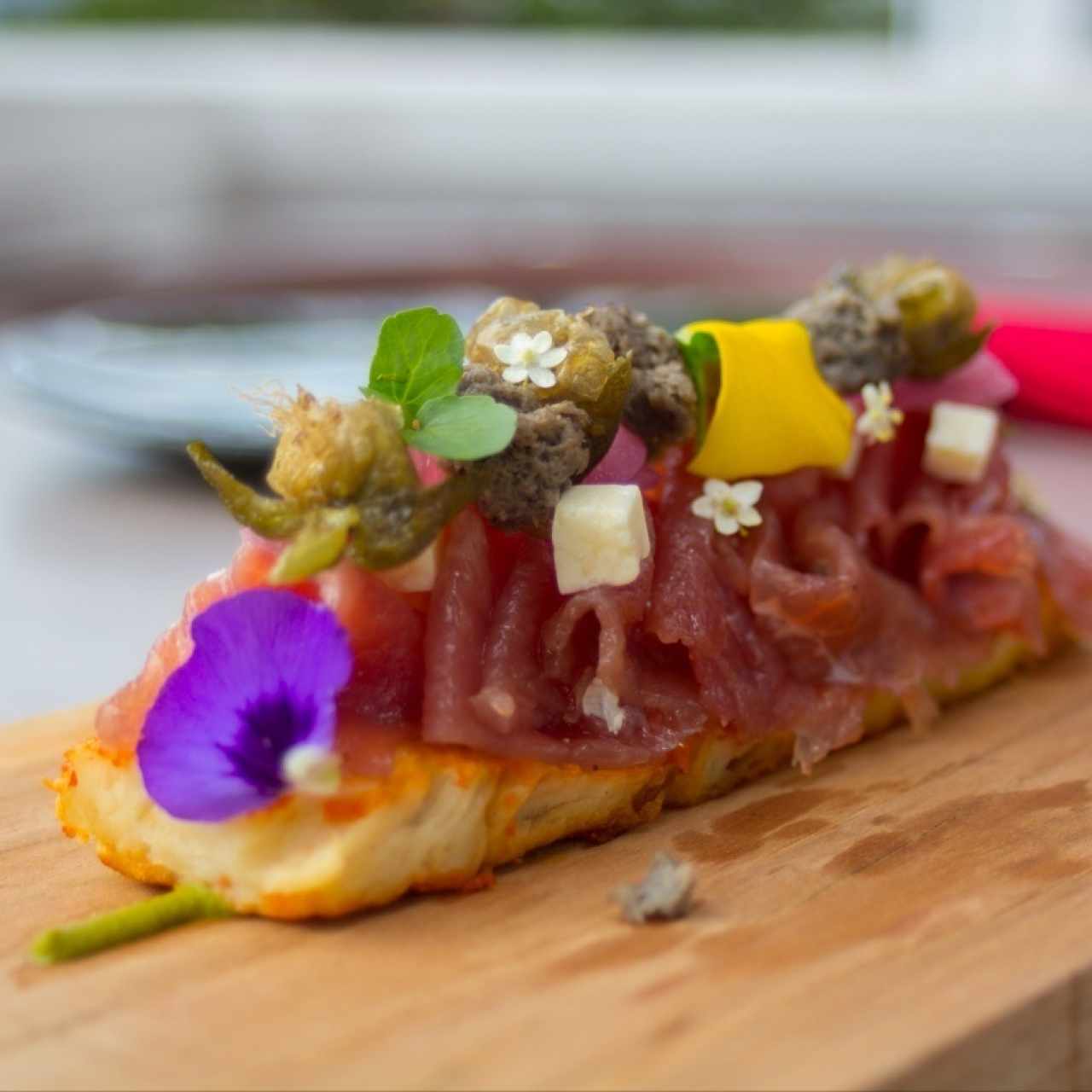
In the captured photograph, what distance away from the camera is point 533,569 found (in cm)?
204

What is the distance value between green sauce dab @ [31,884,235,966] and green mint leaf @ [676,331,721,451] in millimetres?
875

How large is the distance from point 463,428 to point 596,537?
22 cm

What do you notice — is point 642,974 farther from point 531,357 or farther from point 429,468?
point 531,357

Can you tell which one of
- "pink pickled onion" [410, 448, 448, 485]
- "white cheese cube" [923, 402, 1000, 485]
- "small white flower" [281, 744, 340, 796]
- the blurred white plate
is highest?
"pink pickled onion" [410, 448, 448, 485]

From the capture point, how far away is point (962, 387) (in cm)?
268

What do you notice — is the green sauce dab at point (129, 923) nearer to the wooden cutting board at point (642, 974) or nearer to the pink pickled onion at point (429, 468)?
the wooden cutting board at point (642, 974)

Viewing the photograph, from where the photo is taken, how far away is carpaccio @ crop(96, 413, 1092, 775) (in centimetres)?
190

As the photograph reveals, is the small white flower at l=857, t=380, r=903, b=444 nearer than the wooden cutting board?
No

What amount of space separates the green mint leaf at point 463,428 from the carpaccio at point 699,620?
0.43ft

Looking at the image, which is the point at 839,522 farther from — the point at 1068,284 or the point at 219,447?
the point at 1068,284

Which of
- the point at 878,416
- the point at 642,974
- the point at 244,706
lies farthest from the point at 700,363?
the point at 642,974

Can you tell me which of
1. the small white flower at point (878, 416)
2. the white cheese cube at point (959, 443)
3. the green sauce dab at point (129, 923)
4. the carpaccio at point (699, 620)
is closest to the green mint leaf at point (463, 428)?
the carpaccio at point (699, 620)

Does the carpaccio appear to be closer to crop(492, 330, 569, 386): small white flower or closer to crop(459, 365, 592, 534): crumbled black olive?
crop(459, 365, 592, 534): crumbled black olive

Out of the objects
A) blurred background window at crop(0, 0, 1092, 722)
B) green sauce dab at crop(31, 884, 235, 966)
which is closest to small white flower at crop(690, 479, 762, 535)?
green sauce dab at crop(31, 884, 235, 966)
